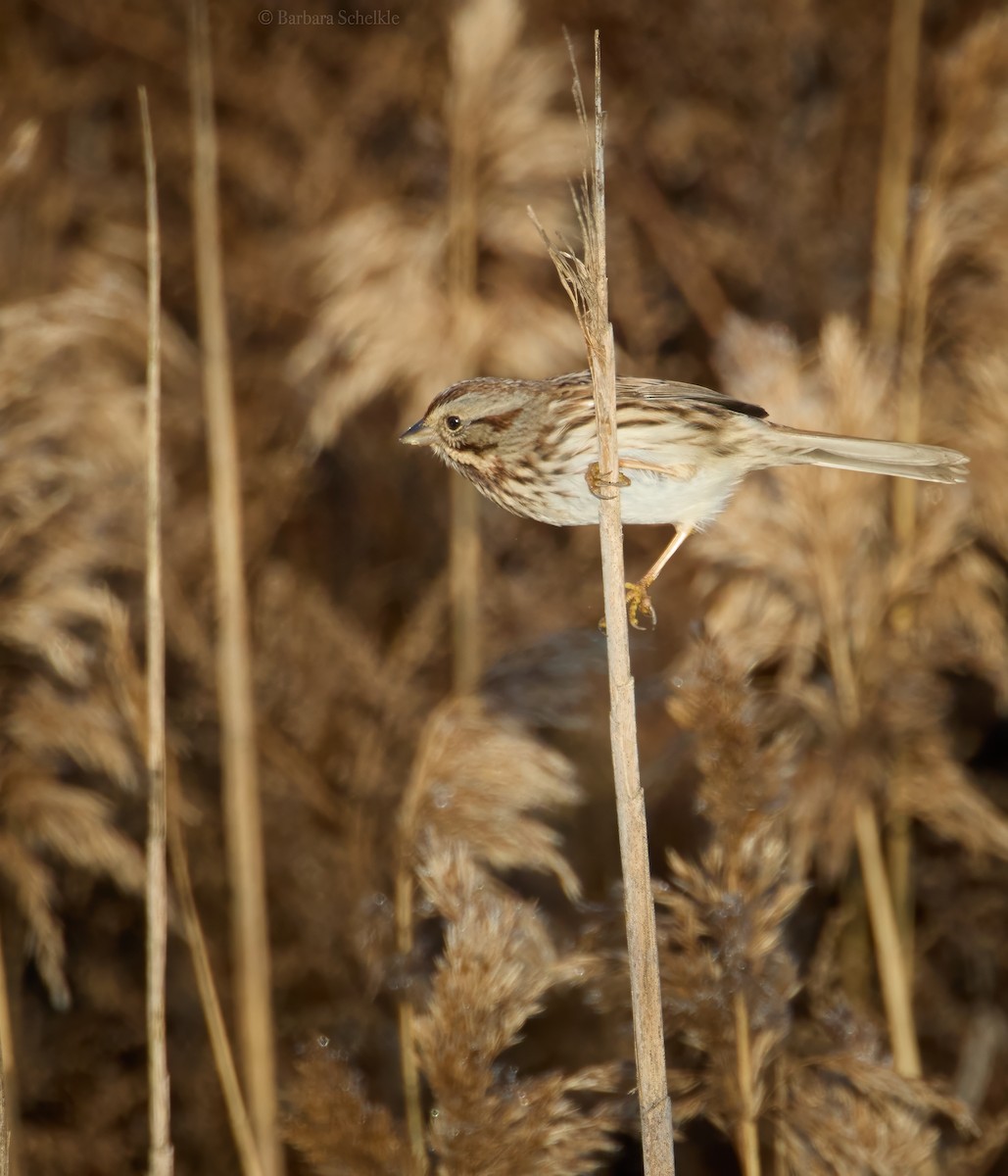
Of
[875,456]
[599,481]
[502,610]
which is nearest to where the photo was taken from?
[599,481]

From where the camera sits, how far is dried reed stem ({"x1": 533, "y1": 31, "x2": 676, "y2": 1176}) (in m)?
1.67

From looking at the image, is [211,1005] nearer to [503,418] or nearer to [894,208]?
[503,418]

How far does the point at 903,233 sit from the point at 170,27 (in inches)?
118

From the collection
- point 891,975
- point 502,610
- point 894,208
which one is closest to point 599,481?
point 891,975

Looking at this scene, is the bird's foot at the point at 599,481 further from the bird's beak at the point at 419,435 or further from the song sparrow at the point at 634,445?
the bird's beak at the point at 419,435

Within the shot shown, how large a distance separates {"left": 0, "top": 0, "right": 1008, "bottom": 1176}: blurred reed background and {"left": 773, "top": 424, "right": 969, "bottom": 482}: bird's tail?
1.37 feet

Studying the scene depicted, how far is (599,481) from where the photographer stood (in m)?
1.88

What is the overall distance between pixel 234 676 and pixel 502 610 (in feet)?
3.80

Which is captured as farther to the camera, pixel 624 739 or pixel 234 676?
pixel 234 676

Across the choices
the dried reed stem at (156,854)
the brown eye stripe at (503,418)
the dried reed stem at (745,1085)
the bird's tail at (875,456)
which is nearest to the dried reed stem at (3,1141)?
the dried reed stem at (156,854)

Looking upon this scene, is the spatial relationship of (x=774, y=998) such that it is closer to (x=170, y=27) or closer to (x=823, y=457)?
(x=823, y=457)

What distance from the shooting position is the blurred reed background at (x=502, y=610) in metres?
2.12

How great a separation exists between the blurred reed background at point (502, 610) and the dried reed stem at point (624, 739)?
23cm

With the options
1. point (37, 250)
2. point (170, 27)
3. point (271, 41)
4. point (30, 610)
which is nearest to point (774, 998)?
point (30, 610)
